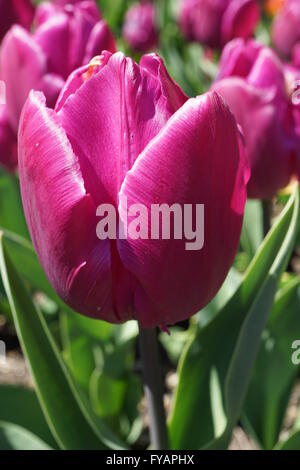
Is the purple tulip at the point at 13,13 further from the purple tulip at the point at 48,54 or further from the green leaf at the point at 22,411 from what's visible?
the green leaf at the point at 22,411

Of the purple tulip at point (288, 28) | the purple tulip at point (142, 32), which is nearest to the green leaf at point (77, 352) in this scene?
the purple tulip at point (288, 28)

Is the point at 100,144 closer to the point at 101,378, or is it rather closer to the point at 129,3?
the point at 101,378

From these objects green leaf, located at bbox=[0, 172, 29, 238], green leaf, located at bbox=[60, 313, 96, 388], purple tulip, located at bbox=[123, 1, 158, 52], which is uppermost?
purple tulip, located at bbox=[123, 1, 158, 52]

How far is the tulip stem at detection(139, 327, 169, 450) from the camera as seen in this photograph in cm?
72

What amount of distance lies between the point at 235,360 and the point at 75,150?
1.09ft

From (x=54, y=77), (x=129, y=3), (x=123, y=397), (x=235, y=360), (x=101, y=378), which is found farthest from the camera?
(x=129, y=3)

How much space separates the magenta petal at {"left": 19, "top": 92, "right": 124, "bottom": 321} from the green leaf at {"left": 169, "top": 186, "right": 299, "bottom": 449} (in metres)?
0.21

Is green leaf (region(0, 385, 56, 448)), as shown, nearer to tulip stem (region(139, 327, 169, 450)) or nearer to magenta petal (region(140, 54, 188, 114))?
tulip stem (region(139, 327, 169, 450))

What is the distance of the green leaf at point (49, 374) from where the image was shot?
729 mm

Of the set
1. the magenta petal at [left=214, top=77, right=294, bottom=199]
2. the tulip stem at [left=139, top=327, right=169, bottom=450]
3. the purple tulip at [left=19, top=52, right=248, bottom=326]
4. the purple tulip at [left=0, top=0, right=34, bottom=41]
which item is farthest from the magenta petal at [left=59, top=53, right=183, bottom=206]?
the purple tulip at [left=0, top=0, right=34, bottom=41]

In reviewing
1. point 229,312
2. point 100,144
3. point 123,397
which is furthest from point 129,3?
point 100,144

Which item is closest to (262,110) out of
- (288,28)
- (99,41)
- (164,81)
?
(99,41)

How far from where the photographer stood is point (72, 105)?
0.54 meters

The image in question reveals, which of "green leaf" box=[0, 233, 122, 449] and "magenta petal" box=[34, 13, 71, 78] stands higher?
"magenta petal" box=[34, 13, 71, 78]
